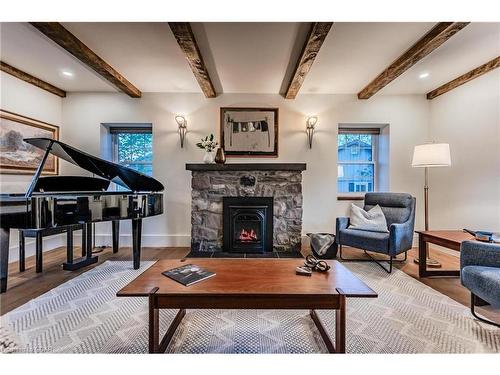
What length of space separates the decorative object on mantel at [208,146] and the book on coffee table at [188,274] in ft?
7.11

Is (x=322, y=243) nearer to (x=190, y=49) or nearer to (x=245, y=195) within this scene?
(x=245, y=195)

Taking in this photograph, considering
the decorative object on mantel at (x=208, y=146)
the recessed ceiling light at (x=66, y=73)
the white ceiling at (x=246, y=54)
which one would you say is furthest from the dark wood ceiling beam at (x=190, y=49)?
the recessed ceiling light at (x=66, y=73)

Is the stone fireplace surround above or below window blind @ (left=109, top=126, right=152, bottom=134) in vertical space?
below

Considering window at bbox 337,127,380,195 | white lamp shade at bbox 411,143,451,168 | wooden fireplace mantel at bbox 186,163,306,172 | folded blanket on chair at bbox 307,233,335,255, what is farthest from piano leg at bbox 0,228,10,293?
white lamp shade at bbox 411,143,451,168

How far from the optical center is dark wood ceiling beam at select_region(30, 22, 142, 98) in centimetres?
210

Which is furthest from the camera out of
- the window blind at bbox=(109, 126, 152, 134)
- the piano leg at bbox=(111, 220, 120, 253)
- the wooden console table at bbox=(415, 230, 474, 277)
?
the window blind at bbox=(109, 126, 152, 134)

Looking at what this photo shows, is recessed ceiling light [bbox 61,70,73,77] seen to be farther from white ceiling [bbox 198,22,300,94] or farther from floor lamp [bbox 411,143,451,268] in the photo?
floor lamp [bbox 411,143,451,268]

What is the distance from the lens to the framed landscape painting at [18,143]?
9.78 ft

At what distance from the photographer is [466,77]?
124 inches

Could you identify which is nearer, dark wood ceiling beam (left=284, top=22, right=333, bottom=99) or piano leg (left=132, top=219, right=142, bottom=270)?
dark wood ceiling beam (left=284, top=22, right=333, bottom=99)

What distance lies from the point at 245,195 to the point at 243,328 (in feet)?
7.20

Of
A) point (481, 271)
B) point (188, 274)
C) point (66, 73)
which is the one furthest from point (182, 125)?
point (481, 271)

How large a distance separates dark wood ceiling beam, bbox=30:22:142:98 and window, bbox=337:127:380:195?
11.7ft

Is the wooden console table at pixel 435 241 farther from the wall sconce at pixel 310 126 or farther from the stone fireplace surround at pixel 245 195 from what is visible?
the wall sconce at pixel 310 126
